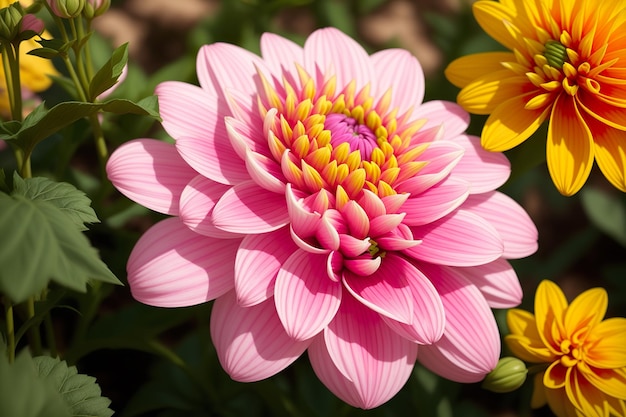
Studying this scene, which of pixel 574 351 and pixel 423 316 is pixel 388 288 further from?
pixel 574 351

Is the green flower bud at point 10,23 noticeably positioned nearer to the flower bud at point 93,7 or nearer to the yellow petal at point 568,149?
the flower bud at point 93,7

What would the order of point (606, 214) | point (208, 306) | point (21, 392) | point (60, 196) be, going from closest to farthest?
point (21, 392)
point (60, 196)
point (208, 306)
point (606, 214)

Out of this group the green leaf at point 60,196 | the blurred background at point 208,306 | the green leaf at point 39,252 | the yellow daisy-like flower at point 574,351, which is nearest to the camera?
the green leaf at point 39,252

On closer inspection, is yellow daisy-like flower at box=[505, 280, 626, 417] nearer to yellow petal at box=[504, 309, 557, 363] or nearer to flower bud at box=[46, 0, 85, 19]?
yellow petal at box=[504, 309, 557, 363]

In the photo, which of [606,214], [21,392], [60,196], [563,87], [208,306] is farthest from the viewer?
[606,214]

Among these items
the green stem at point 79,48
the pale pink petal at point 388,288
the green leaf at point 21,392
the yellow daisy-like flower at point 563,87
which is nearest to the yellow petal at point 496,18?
the yellow daisy-like flower at point 563,87

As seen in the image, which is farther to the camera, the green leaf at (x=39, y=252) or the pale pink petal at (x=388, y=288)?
the pale pink petal at (x=388, y=288)

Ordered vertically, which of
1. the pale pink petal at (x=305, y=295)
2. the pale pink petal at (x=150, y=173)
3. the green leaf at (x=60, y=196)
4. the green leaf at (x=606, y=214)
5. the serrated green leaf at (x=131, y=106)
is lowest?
the green leaf at (x=606, y=214)

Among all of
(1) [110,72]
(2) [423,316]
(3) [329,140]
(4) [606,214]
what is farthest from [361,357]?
(4) [606,214]
